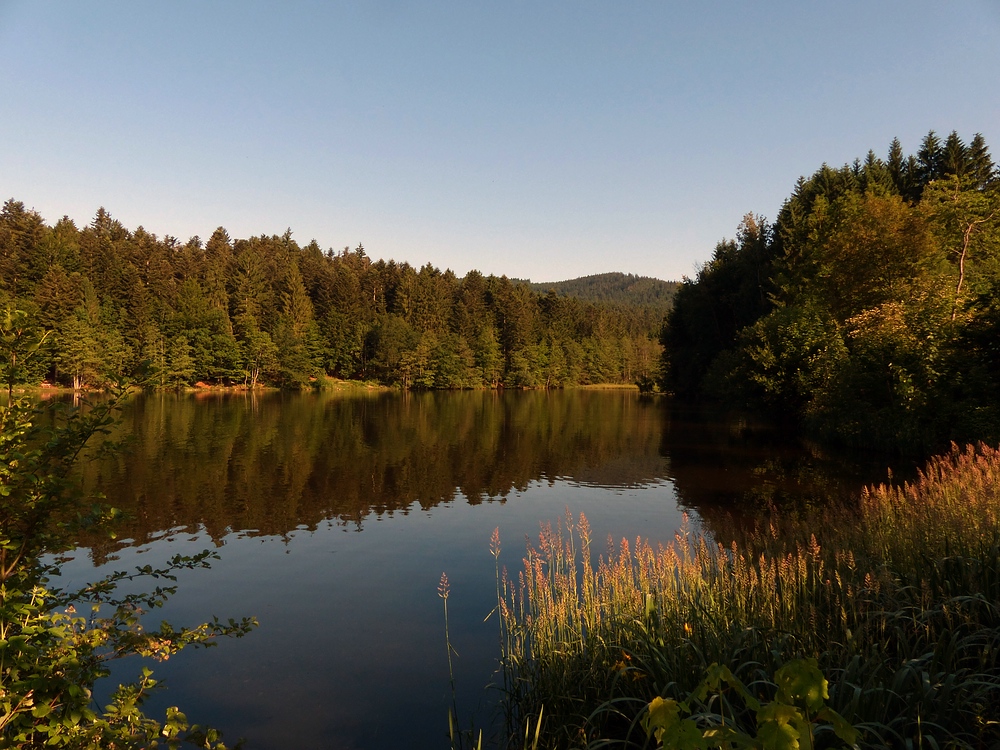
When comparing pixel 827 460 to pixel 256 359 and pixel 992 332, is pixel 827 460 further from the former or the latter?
pixel 256 359

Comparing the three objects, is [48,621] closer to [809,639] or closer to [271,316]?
[809,639]

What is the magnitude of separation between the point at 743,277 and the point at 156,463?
5984 cm

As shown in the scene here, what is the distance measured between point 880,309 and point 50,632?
40327mm

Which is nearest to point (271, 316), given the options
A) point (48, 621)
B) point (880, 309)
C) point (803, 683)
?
point (880, 309)

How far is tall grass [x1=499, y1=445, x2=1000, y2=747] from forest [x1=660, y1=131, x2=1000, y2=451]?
19089 mm

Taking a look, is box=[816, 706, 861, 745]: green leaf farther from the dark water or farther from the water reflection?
the water reflection

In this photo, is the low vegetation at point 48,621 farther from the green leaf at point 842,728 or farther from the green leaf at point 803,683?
the green leaf at point 842,728

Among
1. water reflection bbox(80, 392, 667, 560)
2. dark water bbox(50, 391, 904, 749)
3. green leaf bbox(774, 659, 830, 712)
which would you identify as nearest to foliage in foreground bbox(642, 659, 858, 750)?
green leaf bbox(774, 659, 830, 712)

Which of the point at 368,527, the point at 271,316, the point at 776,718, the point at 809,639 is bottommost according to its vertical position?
the point at 368,527

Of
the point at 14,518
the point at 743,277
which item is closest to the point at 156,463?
the point at 14,518

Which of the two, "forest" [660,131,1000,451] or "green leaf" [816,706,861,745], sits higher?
"forest" [660,131,1000,451]

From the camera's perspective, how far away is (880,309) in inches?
1368

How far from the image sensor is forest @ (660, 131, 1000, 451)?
24.8 m

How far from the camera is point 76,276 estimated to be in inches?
2872
